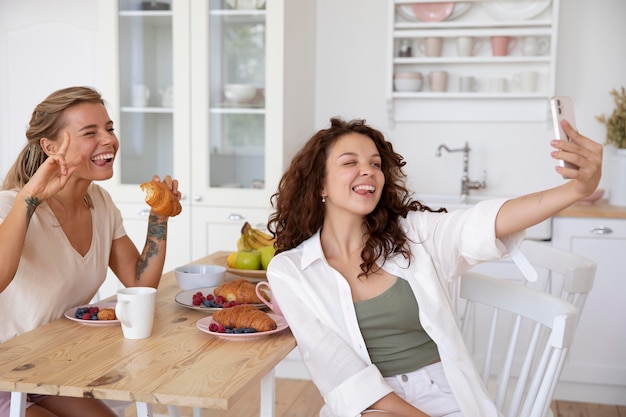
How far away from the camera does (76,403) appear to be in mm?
1835

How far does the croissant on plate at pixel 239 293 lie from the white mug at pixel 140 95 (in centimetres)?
205

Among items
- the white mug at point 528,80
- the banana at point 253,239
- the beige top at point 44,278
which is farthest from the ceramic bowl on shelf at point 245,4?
the beige top at point 44,278

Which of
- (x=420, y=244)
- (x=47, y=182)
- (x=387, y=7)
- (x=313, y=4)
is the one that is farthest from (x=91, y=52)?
(x=420, y=244)

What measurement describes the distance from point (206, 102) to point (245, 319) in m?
2.10

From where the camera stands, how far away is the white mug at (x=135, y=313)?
164 centimetres

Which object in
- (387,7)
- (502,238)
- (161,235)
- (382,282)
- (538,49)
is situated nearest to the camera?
(502,238)

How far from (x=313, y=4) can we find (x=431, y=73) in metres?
0.71

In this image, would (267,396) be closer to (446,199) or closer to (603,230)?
(603,230)

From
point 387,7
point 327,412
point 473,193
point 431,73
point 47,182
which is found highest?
point 387,7

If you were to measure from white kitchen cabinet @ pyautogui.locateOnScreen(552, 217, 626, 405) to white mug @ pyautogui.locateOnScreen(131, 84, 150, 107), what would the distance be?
6.49 ft

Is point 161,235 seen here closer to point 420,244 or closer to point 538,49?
point 420,244

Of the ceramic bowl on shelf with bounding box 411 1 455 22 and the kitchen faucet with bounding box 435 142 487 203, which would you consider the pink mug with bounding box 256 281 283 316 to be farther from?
the ceramic bowl on shelf with bounding box 411 1 455 22

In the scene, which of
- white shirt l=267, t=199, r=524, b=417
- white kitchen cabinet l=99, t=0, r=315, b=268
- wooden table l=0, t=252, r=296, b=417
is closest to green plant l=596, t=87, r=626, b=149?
white kitchen cabinet l=99, t=0, r=315, b=268

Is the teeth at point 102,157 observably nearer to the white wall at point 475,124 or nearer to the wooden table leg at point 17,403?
the wooden table leg at point 17,403
